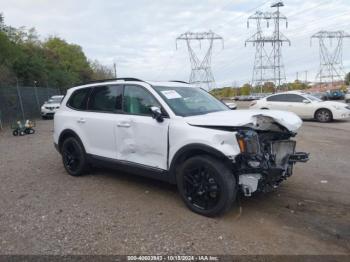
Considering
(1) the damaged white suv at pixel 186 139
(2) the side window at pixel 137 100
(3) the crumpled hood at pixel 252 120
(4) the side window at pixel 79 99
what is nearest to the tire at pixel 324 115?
(1) the damaged white suv at pixel 186 139

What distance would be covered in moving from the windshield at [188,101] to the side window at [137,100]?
181 mm

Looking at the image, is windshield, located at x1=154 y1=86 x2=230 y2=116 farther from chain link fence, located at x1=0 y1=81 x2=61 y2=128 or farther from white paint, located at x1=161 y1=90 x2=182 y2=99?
chain link fence, located at x1=0 y1=81 x2=61 y2=128

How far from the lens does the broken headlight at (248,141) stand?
→ 13.4 ft

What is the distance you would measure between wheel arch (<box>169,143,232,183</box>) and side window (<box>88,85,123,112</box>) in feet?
4.95

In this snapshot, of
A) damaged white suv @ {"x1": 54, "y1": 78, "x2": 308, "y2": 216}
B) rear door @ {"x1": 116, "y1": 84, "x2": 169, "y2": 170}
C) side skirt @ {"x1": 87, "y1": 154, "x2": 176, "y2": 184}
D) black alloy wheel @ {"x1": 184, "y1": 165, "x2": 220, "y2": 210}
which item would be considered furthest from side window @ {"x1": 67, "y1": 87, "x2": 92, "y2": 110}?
black alloy wheel @ {"x1": 184, "y1": 165, "x2": 220, "y2": 210}

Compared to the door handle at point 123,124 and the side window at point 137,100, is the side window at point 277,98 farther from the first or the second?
the door handle at point 123,124

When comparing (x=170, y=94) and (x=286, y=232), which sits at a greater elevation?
(x=170, y=94)

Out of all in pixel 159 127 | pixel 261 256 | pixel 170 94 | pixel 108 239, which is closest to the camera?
pixel 261 256

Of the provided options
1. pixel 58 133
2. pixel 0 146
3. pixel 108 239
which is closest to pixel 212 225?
pixel 108 239

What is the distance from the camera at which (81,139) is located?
633 cm

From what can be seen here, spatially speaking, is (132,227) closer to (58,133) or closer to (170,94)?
(170,94)

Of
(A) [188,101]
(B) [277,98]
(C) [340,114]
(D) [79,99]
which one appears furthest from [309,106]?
(D) [79,99]

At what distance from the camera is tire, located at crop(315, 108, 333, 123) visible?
15239 mm

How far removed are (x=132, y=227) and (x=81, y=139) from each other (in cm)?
262
